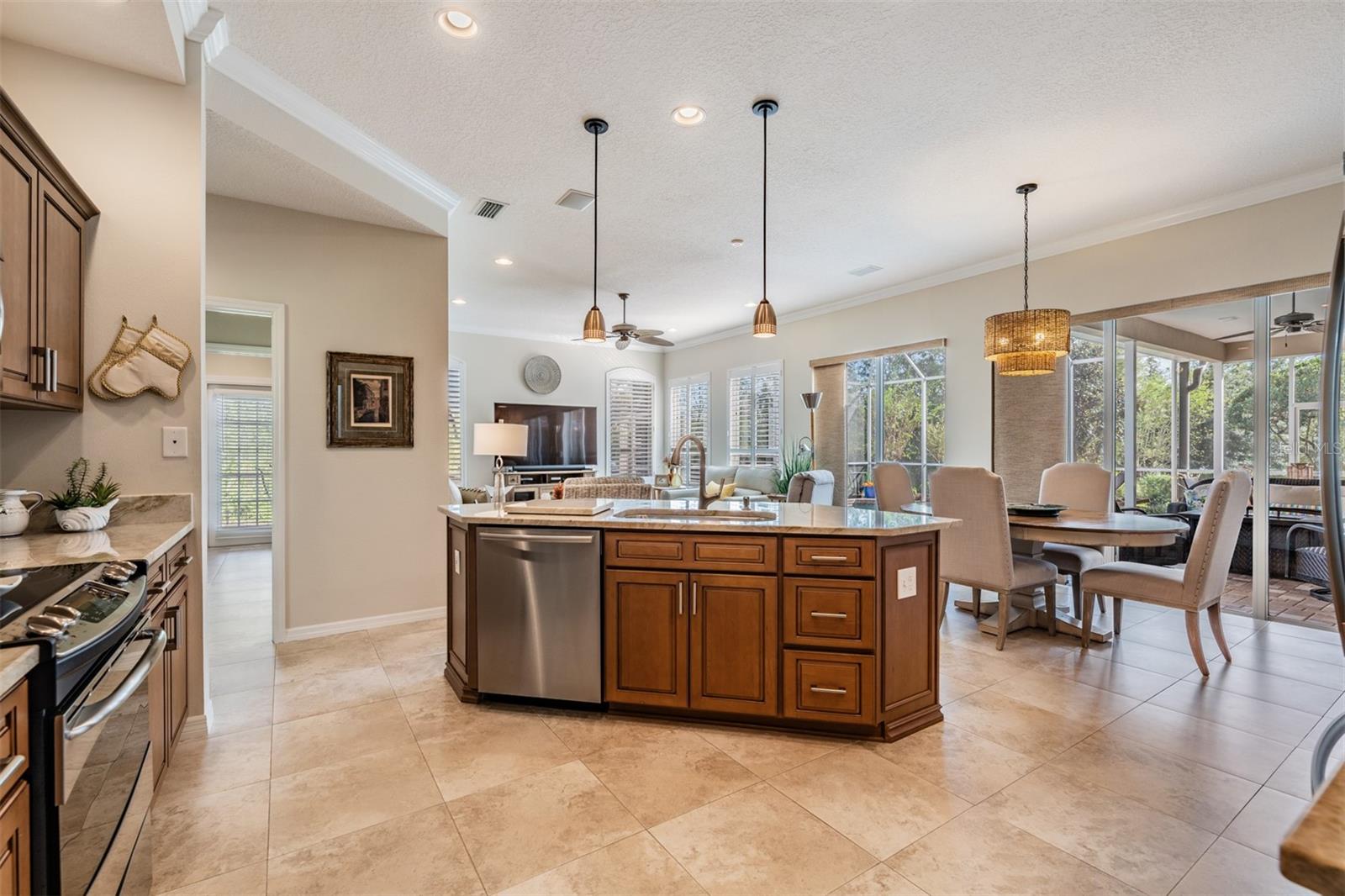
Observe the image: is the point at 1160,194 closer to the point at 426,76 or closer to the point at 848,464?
the point at 848,464

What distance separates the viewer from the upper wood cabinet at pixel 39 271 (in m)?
1.82

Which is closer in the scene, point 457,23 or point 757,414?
point 457,23

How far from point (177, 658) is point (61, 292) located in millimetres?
1398

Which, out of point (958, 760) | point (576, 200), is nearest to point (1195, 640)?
point (958, 760)

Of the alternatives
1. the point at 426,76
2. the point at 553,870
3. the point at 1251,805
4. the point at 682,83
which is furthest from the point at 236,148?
the point at 1251,805

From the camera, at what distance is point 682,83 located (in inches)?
113

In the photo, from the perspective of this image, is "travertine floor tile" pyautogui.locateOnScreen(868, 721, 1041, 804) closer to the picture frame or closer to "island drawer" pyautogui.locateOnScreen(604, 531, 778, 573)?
"island drawer" pyautogui.locateOnScreen(604, 531, 778, 573)

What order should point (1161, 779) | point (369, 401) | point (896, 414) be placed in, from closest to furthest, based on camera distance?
point (1161, 779) → point (369, 401) → point (896, 414)

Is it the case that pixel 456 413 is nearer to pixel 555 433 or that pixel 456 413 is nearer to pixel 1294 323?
pixel 555 433

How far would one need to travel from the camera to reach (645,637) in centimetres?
263

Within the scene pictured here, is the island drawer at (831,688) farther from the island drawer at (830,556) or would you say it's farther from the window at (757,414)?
the window at (757,414)

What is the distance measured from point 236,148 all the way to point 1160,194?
18.5ft

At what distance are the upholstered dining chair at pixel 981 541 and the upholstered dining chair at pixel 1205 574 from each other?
0.46 metres

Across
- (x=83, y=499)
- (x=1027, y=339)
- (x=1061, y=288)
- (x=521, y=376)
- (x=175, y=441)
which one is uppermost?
(x=1061, y=288)
